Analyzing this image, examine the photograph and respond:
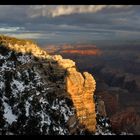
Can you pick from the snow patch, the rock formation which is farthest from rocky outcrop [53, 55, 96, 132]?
the snow patch

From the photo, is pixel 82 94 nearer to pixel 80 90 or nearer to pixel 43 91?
pixel 80 90

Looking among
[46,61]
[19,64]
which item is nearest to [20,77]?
[19,64]

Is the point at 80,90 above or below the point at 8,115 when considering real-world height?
above

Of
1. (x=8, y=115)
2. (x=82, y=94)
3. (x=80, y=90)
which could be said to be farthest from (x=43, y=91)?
(x=8, y=115)

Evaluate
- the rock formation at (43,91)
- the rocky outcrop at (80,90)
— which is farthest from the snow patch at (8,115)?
the rocky outcrop at (80,90)

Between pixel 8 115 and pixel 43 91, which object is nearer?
pixel 8 115

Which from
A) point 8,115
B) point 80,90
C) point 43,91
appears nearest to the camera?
point 8,115

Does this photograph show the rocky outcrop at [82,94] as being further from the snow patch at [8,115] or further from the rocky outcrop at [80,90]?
the snow patch at [8,115]
